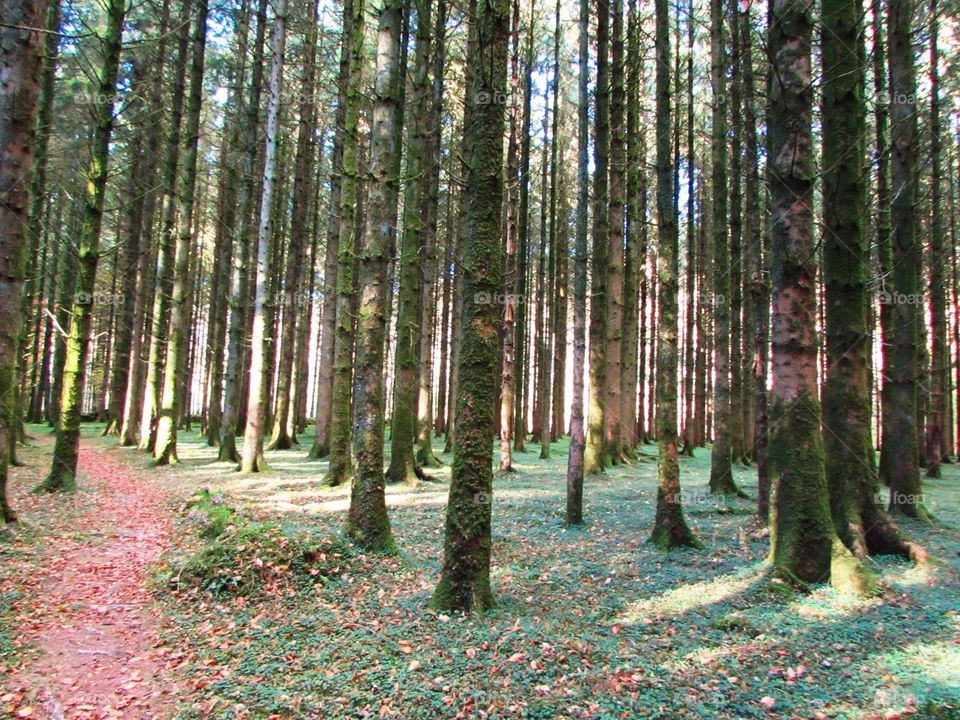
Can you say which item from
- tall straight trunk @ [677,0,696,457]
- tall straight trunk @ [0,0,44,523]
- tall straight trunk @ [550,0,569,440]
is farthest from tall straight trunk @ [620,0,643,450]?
tall straight trunk @ [0,0,44,523]

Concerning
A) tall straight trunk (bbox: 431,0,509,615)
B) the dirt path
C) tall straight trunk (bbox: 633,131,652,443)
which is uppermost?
tall straight trunk (bbox: 633,131,652,443)

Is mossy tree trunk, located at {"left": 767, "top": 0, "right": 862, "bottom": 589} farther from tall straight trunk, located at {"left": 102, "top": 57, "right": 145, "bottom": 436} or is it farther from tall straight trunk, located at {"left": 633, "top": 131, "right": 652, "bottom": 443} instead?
tall straight trunk, located at {"left": 102, "top": 57, "right": 145, "bottom": 436}

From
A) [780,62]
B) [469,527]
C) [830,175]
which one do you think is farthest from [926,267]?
[469,527]

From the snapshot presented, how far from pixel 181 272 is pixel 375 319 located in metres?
10.6

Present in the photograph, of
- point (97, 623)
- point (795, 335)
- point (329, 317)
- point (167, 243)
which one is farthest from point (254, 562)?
point (167, 243)

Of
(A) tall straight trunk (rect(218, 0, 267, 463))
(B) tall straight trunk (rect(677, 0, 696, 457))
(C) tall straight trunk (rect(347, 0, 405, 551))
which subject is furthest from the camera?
(B) tall straight trunk (rect(677, 0, 696, 457))

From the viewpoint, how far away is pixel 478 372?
17.6 feet

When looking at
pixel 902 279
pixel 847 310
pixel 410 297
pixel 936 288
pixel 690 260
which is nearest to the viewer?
pixel 847 310

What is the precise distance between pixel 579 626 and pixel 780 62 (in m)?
6.50

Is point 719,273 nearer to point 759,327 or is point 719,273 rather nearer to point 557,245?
point 759,327

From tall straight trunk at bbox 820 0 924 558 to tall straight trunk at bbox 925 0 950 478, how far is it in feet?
13.3

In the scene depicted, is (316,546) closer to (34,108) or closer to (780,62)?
(34,108)

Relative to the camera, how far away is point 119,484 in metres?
11.9

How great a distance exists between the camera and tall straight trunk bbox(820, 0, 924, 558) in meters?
6.86
